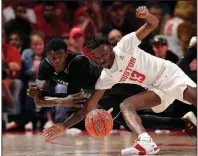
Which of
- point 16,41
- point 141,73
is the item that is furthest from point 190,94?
point 16,41

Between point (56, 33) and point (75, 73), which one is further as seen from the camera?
point (56, 33)

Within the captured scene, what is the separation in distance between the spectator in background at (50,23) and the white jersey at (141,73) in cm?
585

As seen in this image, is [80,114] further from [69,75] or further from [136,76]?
[136,76]

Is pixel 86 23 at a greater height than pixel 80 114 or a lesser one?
greater

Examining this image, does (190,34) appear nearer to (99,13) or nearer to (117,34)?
(117,34)

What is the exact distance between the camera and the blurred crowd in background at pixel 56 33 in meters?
11.8

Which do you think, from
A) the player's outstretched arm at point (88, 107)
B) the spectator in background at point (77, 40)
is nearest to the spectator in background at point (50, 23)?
the spectator in background at point (77, 40)

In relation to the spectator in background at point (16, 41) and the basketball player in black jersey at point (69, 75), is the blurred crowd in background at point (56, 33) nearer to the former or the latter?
the spectator in background at point (16, 41)

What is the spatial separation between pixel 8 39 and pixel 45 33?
0.87 metres

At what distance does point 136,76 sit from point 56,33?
19.9ft

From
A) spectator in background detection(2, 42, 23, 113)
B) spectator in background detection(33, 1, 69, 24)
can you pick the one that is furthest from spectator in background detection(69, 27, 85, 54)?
spectator in background detection(33, 1, 69, 24)

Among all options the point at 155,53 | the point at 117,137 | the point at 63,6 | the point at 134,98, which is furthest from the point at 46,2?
the point at 134,98

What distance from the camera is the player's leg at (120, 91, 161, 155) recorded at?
21.2 feet

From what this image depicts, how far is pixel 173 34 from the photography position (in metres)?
12.1
